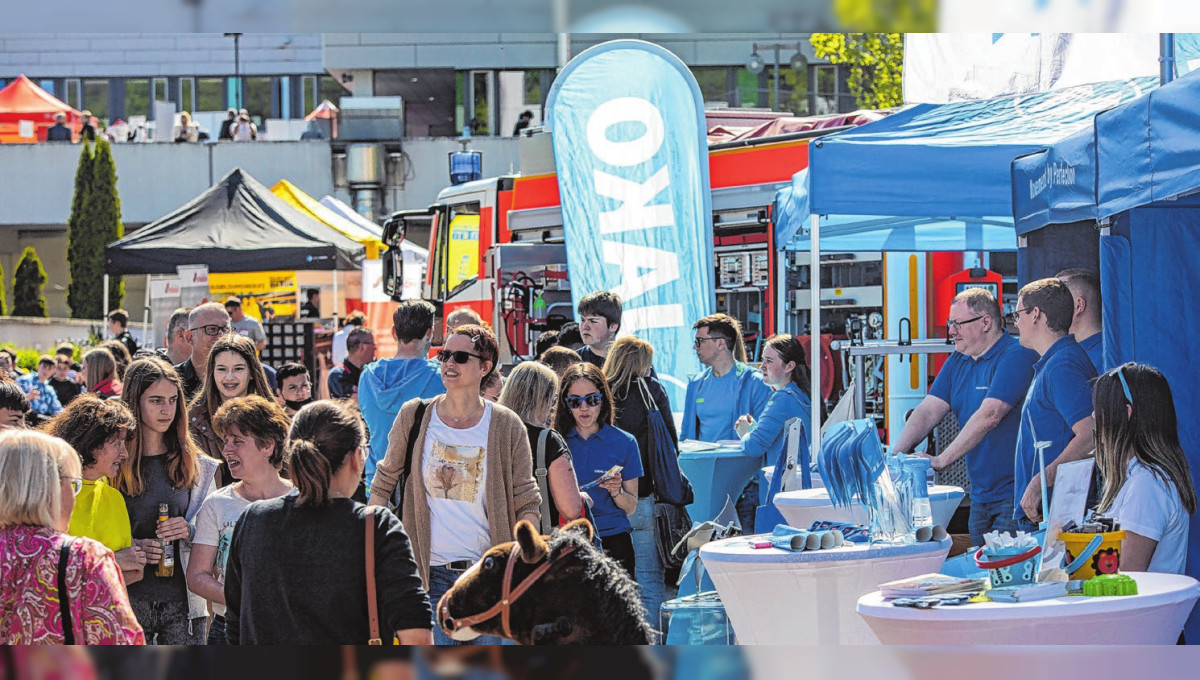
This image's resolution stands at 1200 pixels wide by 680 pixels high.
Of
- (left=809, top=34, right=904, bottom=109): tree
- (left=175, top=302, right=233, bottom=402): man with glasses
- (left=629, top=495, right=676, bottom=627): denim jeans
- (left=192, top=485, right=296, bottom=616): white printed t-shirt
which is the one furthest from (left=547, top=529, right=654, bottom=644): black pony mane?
(left=809, top=34, right=904, bottom=109): tree

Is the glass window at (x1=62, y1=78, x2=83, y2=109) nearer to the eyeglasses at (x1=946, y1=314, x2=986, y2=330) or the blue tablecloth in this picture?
the blue tablecloth

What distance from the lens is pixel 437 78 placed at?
3372 centimetres

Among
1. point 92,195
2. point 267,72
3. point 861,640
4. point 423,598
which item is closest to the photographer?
point 423,598

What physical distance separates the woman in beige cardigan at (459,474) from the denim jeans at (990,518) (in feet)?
6.70

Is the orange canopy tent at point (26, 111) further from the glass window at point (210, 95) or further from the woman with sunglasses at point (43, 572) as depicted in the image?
the woman with sunglasses at point (43, 572)

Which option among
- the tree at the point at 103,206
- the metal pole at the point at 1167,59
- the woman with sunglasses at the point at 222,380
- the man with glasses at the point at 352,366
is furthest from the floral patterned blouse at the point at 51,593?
the tree at the point at 103,206

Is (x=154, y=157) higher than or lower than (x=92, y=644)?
higher

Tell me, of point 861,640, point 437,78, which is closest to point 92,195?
point 437,78

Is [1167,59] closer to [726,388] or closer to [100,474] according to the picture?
[726,388]

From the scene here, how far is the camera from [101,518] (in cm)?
435

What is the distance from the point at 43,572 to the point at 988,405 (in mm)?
3653

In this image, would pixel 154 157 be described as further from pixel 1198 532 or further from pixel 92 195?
pixel 1198 532

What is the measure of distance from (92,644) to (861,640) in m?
2.33
